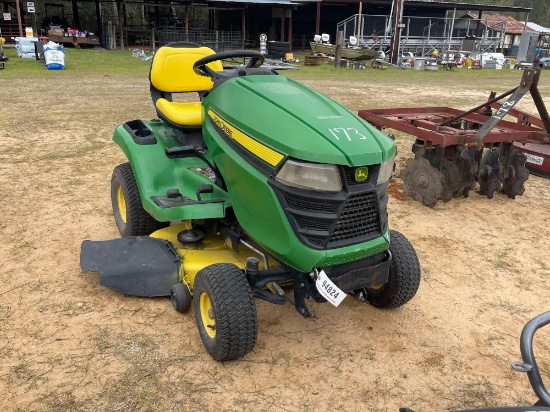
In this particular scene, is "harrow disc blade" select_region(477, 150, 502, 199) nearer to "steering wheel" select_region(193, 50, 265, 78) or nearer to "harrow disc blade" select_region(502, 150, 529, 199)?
"harrow disc blade" select_region(502, 150, 529, 199)

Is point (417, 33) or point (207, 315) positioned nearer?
point (207, 315)

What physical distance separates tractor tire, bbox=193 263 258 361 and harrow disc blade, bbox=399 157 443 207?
2.85 metres

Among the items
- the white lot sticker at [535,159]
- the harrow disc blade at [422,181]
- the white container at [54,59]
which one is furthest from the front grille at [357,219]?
the white container at [54,59]

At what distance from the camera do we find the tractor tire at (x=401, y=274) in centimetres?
277

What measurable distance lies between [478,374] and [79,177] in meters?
4.21

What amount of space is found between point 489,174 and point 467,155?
0.41 m

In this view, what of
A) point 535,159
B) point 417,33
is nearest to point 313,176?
point 535,159

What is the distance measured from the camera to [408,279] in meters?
2.79

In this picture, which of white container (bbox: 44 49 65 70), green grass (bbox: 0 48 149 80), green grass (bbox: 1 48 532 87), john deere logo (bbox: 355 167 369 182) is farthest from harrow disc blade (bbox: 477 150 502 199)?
white container (bbox: 44 49 65 70)

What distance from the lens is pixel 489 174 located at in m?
5.12

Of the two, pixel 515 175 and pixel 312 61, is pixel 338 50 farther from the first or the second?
pixel 515 175

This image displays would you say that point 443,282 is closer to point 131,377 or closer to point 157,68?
point 131,377

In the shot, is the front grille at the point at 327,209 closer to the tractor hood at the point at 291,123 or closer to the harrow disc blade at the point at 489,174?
the tractor hood at the point at 291,123

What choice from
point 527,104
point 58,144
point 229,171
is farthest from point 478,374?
point 527,104
